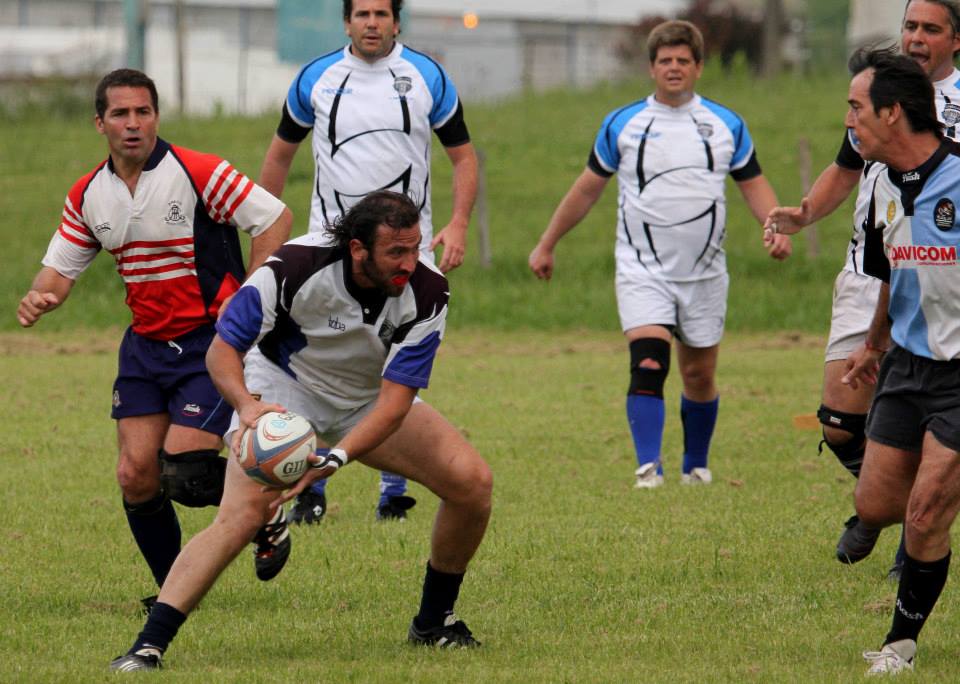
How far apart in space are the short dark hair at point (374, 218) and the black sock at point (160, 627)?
4.56 feet

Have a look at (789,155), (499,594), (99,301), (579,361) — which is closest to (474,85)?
(789,155)

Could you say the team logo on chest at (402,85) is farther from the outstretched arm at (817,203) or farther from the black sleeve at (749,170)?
the outstretched arm at (817,203)

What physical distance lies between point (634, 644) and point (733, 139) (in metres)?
4.47

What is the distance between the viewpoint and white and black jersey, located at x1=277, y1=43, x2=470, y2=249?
842 centimetres

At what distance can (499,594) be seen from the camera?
6.90 meters

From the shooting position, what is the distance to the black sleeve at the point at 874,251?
582 cm

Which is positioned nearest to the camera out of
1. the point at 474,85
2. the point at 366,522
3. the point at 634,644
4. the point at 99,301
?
the point at 634,644

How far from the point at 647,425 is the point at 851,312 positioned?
2.17 meters

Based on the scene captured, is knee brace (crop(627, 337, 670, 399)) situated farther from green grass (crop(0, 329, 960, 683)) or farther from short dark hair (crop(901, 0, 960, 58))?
short dark hair (crop(901, 0, 960, 58))

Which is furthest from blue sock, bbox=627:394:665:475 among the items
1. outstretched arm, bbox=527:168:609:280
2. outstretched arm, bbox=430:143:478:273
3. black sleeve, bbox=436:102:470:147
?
black sleeve, bbox=436:102:470:147

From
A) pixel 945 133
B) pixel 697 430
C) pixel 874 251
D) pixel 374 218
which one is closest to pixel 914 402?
pixel 874 251

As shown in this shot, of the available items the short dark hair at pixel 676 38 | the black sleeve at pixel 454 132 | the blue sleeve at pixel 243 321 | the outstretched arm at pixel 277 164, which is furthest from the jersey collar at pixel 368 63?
the blue sleeve at pixel 243 321

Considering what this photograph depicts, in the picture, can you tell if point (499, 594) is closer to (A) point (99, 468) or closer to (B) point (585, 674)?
(B) point (585, 674)

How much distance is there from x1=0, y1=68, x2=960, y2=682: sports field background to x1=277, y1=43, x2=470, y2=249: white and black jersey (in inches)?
69.6
